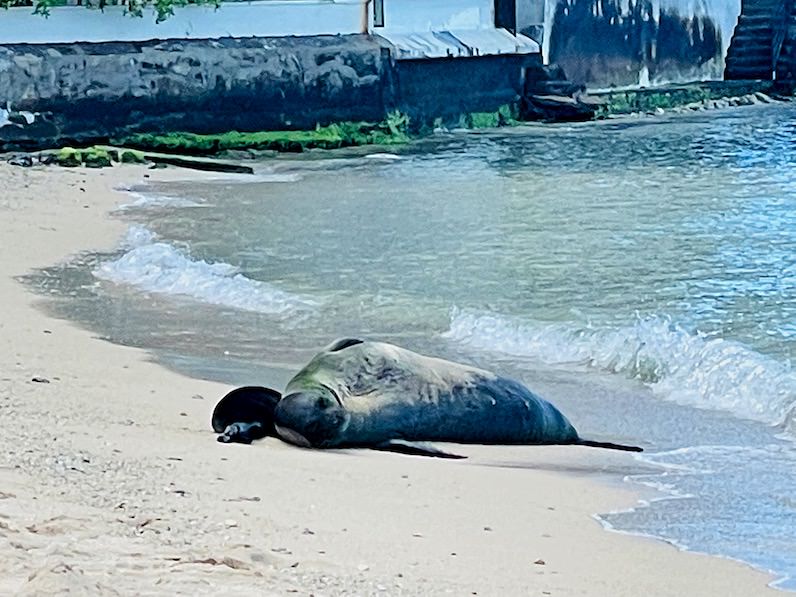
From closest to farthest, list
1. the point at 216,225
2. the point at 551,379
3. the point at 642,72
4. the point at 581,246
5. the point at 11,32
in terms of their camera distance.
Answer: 1. the point at 551,379
2. the point at 581,246
3. the point at 216,225
4. the point at 11,32
5. the point at 642,72

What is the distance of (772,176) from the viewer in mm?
16328

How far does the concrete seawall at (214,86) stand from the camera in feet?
57.6

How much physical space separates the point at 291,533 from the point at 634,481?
1.49m

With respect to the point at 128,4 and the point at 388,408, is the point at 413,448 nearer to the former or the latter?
the point at 388,408

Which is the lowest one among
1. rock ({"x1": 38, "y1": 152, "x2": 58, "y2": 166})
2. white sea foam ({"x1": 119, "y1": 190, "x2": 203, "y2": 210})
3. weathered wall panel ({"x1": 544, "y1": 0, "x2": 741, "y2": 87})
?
white sea foam ({"x1": 119, "y1": 190, "x2": 203, "y2": 210})

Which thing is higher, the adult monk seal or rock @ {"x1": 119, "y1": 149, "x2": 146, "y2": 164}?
the adult monk seal

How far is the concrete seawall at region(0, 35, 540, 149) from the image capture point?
17.5m

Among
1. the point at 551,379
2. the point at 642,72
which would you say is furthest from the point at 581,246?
the point at 642,72

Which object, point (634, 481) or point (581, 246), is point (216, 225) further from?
point (634, 481)

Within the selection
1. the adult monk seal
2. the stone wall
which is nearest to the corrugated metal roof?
the stone wall

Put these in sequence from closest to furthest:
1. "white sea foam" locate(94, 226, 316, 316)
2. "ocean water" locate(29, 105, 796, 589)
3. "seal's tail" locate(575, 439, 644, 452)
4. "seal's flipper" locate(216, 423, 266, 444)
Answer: "seal's flipper" locate(216, 423, 266, 444) < "seal's tail" locate(575, 439, 644, 452) < "ocean water" locate(29, 105, 796, 589) < "white sea foam" locate(94, 226, 316, 316)

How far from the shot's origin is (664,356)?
24.5 feet

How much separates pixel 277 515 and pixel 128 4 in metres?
14.5

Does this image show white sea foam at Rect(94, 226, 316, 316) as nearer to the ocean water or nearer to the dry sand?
the ocean water
